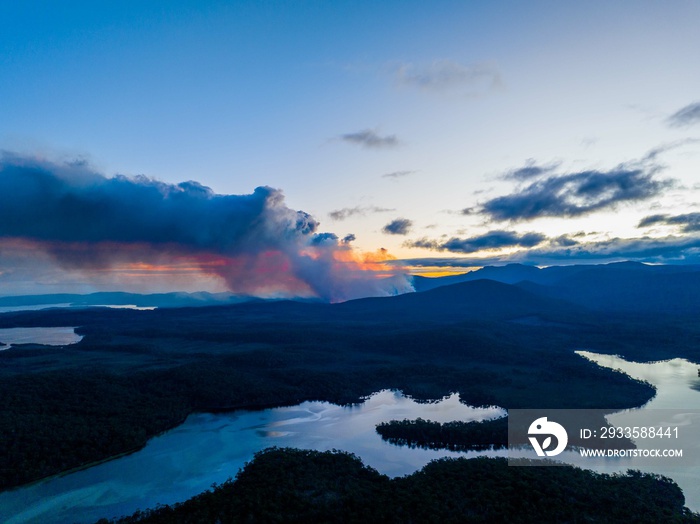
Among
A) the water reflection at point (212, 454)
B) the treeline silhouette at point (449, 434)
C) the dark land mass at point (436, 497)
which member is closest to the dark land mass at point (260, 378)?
the water reflection at point (212, 454)

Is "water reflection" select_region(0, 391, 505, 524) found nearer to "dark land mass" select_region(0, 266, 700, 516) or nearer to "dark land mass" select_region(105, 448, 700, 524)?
"dark land mass" select_region(0, 266, 700, 516)

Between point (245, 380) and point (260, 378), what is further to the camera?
point (260, 378)

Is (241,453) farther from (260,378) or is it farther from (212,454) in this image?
(260,378)

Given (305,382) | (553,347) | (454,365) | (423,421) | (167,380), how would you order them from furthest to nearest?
(553,347), (454,365), (305,382), (167,380), (423,421)

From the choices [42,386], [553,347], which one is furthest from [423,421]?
[553,347]

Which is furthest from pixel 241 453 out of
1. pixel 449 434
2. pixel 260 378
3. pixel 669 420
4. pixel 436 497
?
pixel 669 420

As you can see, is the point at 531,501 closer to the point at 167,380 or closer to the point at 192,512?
the point at 192,512

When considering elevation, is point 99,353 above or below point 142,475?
above
